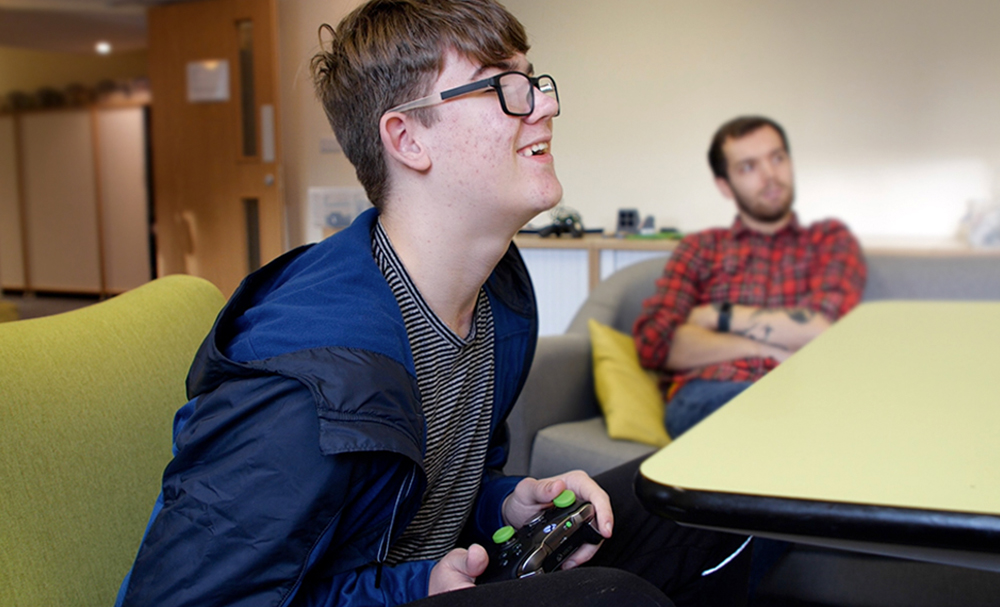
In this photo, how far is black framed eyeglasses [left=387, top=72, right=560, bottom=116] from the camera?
68cm

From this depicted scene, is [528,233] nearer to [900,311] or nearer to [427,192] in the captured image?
[900,311]

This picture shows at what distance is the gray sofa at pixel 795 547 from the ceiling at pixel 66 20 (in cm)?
87

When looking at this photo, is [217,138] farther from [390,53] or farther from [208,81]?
[390,53]

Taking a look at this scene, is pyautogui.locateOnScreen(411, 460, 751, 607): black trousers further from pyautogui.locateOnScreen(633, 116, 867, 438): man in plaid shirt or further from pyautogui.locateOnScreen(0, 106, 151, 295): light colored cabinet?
pyautogui.locateOnScreen(0, 106, 151, 295): light colored cabinet

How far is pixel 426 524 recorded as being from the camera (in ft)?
2.42

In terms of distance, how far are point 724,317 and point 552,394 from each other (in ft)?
1.46

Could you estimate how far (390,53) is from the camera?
27.7 inches

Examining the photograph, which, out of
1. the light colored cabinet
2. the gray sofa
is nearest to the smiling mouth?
the gray sofa

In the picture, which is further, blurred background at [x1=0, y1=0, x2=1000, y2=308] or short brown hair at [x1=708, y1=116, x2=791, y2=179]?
short brown hair at [x1=708, y1=116, x2=791, y2=179]

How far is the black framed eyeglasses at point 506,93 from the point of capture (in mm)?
684

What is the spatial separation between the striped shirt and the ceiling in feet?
2.00

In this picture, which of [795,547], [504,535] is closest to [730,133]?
[795,547]

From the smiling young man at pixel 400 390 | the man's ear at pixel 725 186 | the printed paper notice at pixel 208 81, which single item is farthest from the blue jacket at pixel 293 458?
the man's ear at pixel 725 186

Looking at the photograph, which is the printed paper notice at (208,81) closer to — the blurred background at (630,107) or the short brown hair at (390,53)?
the blurred background at (630,107)
